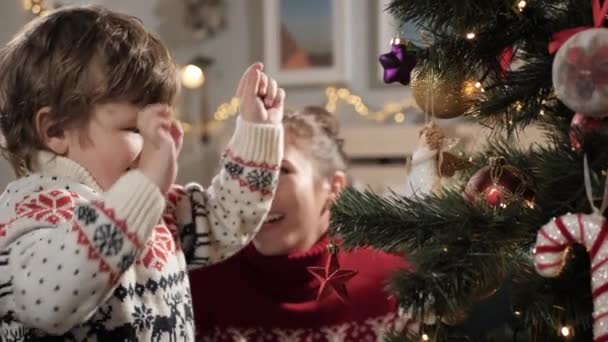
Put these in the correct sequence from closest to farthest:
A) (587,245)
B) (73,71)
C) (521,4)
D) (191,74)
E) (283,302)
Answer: (587,245), (521,4), (73,71), (283,302), (191,74)

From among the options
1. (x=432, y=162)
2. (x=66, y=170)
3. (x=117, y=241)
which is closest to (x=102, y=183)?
(x=66, y=170)

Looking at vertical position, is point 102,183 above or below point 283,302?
above

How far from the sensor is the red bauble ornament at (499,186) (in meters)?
0.80

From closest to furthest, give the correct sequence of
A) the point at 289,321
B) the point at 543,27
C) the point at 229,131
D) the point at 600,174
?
1. the point at 600,174
2. the point at 543,27
3. the point at 289,321
4. the point at 229,131

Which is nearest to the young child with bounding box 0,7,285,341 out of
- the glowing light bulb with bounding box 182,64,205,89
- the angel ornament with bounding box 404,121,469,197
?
the angel ornament with bounding box 404,121,469,197

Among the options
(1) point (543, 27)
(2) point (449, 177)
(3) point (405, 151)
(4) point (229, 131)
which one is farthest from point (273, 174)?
(4) point (229, 131)

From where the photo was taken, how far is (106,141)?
0.89 m

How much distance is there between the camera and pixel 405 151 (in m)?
3.06

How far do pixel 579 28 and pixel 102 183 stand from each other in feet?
1.70

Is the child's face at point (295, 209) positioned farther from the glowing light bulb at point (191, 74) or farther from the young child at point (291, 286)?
the glowing light bulb at point (191, 74)

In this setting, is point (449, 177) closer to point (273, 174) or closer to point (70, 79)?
point (273, 174)

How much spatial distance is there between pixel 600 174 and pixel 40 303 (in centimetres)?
51

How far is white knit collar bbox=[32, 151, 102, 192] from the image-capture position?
901 mm

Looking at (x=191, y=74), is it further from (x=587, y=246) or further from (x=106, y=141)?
(x=587, y=246)
